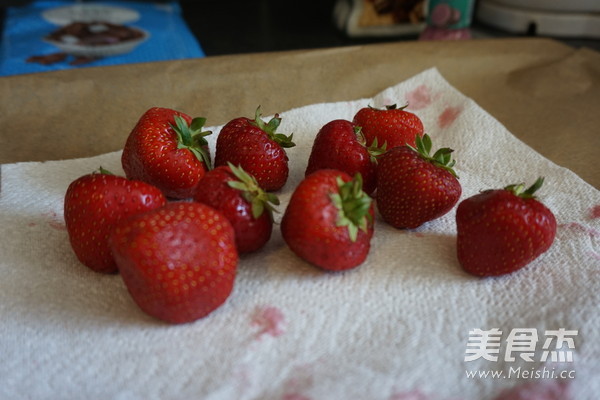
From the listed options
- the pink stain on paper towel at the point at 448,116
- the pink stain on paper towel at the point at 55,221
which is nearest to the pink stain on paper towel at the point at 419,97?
the pink stain on paper towel at the point at 448,116

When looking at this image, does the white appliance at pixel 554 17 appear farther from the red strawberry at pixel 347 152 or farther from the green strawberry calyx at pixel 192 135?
the green strawberry calyx at pixel 192 135

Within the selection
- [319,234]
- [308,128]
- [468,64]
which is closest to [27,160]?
[308,128]

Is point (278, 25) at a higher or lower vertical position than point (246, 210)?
lower

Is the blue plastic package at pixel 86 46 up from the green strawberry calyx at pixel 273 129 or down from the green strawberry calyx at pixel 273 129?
down

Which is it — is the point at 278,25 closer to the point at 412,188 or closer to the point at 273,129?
the point at 273,129

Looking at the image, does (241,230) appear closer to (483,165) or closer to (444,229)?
(444,229)

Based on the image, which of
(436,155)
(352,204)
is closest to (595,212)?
(436,155)
